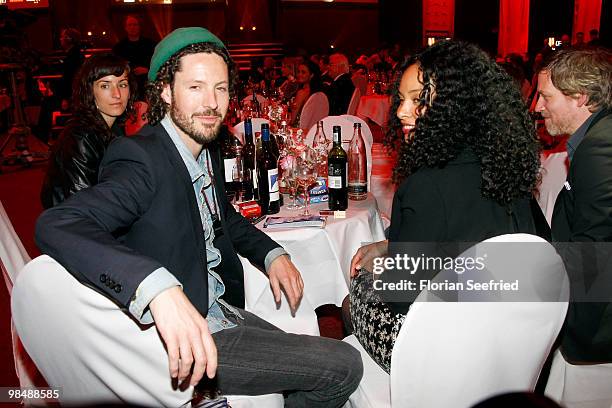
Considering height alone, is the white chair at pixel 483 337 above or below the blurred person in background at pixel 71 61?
below

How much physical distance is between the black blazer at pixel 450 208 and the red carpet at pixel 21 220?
1.62 metres

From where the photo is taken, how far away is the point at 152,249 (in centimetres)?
146

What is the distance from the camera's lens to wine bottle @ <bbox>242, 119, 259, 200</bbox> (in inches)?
104

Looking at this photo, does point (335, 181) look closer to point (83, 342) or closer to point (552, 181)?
point (552, 181)

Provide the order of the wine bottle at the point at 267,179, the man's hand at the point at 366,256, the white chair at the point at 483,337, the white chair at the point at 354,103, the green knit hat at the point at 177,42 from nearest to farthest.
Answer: the white chair at the point at 483,337
the green knit hat at the point at 177,42
the man's hand at the point at 366,256
the wine bottle at the point at 267,179
the white chair at the point at 354,103

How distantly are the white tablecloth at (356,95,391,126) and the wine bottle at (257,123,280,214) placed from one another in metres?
5.25

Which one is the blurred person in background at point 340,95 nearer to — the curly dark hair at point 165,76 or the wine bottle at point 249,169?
the wine bottle at point 249,169

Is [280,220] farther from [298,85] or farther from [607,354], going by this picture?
[298,85]

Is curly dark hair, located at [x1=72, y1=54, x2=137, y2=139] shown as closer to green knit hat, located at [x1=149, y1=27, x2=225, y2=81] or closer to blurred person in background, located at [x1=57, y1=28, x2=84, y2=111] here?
green knit hat, located at [x1=149, y1=27, x2=225, y2=81]

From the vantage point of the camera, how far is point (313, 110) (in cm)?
620

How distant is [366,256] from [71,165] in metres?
1.62

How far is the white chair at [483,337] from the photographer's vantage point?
1.18 m

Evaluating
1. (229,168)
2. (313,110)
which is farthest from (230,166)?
(313,110)

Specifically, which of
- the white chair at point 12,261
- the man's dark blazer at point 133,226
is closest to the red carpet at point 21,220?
the white chair at point 12,261
